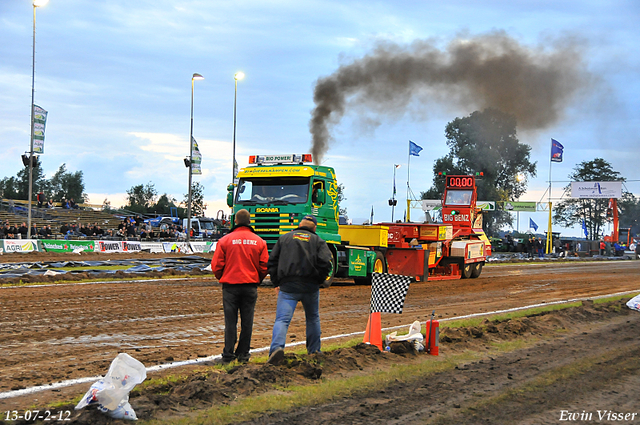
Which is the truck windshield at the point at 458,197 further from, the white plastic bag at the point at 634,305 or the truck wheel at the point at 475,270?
the white plastic bag at the point at 634,305

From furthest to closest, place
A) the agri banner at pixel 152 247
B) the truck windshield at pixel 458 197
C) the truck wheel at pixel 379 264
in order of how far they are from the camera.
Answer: the agri banner at pixel 152 247 < the truck windshield at pixel 458 197 < the truck wheel at pixel 379 264

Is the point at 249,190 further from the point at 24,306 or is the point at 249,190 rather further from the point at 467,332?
the point at 467,332

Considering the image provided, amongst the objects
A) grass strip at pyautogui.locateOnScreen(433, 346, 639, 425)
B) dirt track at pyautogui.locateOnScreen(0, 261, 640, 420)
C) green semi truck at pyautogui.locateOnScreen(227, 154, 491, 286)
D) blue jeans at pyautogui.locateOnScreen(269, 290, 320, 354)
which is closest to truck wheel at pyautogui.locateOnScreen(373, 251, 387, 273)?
green semi truck at pyautogui.locateOnScreen(227, 154, 491, 286)

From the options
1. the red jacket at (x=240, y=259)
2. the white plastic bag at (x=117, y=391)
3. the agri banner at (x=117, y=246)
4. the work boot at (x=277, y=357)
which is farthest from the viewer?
the agri banner at (x=117, y=246)

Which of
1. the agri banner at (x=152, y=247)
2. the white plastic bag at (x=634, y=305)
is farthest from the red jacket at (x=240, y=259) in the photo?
the agri banner at (x=152, y=247)

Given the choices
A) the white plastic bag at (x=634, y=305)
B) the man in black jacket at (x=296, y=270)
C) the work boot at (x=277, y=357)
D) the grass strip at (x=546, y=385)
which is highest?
the man in black jacket at (x=296, y=270)

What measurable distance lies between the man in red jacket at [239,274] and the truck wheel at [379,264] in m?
12.9

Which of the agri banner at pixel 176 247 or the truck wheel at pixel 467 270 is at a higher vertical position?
the agri banner at pixel 176 247

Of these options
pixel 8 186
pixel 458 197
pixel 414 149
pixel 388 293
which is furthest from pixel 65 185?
pixel 388 293

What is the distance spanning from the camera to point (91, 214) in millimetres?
57594

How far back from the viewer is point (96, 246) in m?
33.4

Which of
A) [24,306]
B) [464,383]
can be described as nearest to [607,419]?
[464,383]

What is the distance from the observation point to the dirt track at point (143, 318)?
7758 mm

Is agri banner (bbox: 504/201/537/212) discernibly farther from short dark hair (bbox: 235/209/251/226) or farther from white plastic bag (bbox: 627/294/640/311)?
short dark hair (bbox: 235/209/251/226)
